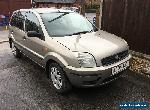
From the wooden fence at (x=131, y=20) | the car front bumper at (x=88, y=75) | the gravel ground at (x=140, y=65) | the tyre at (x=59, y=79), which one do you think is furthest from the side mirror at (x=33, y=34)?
the wooden fence at (x=131, y=20)

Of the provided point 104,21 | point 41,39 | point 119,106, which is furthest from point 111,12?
point 119,106

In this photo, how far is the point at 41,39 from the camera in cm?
527

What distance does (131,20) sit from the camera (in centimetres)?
752

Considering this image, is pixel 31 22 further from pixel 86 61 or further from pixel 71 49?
pixel 86 61

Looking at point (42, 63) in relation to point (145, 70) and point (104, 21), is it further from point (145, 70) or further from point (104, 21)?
point (104, 21)

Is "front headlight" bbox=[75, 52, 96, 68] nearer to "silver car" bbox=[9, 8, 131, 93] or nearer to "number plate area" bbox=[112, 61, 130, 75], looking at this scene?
"silver car" bbox=[9, 8, 131, 93]

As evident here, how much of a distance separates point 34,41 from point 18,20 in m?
1.72

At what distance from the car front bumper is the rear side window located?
9.42 feet

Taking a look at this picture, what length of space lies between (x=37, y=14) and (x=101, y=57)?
2.36 m

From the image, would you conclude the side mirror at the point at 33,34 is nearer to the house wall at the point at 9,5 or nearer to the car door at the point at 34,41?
the car door at the point at 34,41

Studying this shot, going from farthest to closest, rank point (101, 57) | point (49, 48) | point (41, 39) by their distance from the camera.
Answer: point (41, 39)
point (49, 48)
point (101, 57)

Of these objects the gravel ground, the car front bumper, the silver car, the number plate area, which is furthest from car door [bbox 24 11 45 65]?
the gravel ground

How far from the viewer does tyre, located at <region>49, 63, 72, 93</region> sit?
4.63 m

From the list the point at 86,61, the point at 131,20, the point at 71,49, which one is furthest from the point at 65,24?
the point at 131,20
